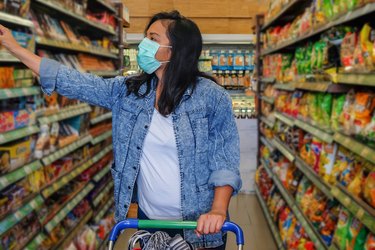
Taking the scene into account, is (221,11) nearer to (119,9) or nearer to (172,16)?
(119,9)

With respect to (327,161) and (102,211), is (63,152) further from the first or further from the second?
(327,161)

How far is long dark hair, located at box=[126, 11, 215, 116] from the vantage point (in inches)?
68.3

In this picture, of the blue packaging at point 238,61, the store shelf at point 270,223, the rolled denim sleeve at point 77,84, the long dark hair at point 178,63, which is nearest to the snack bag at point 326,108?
the store shelf at point 270,223

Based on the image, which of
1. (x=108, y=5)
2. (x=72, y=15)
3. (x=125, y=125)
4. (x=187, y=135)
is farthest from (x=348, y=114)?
(x=108, y=5)

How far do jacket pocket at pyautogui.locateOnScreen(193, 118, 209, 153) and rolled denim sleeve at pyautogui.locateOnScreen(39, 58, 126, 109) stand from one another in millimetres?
330

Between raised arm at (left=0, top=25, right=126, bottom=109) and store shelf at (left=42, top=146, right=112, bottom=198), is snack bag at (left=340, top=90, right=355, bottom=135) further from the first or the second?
store shelf at (left=42, top=146, right=112, bottom=198)

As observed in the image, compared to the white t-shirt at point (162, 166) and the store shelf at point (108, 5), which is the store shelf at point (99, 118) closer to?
the store shelf at point (108, 5)

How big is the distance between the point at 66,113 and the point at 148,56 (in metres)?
1.70

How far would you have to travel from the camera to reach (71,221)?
3.61m

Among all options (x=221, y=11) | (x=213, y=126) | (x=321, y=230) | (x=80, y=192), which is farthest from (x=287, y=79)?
(x=221, y=11)

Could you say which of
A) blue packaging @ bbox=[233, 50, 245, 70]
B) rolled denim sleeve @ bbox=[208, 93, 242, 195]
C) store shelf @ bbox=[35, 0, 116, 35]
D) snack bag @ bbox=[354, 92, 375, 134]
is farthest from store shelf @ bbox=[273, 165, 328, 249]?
blue packaging @ bbox=[233, 50, 245, 70]

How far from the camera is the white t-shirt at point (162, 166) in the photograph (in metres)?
1.74

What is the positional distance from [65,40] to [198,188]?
2143mm

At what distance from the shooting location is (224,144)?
5.85 ft
